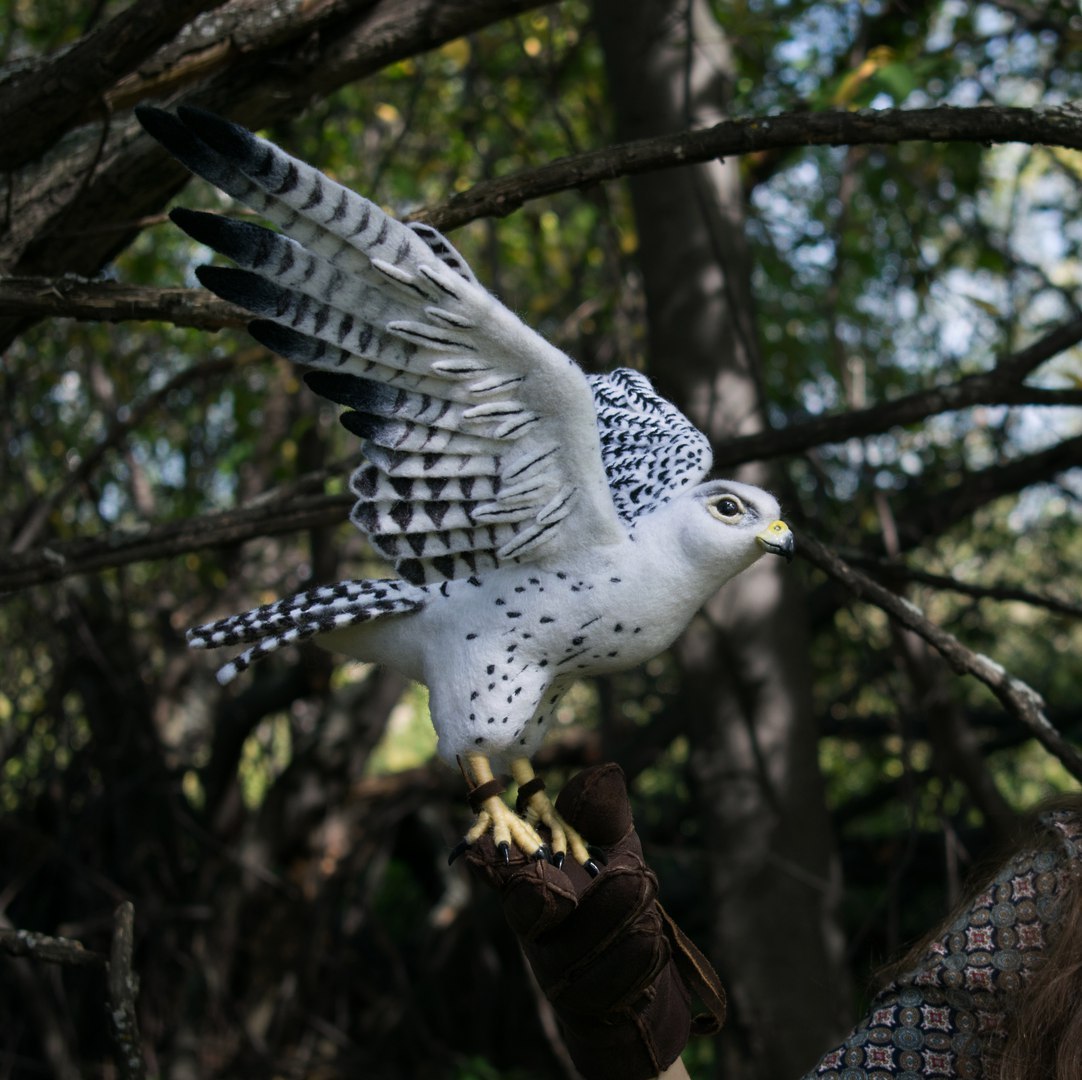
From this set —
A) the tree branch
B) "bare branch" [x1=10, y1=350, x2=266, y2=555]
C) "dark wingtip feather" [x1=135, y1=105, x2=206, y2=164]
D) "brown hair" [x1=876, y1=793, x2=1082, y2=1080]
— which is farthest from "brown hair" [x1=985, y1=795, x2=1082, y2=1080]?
"bare branch" [x1=10, y1=350, x2=266, y2=555]

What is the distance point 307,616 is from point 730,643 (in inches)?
76.2

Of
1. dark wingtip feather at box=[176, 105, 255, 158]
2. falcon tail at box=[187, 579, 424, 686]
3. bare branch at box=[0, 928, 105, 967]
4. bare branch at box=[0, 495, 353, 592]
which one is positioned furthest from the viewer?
bare branch at box=[0, 495, 353, 592]

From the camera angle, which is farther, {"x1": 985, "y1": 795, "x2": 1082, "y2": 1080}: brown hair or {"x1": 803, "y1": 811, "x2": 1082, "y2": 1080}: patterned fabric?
{"x1": 803, "y1": 811, "x2": 1082, "y2": 1080}: patterned fabric

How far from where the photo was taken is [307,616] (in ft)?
4.66

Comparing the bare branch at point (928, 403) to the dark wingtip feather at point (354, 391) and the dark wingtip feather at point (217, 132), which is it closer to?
the dark wingtip feather at point (354, 391)

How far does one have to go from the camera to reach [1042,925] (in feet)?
5.09

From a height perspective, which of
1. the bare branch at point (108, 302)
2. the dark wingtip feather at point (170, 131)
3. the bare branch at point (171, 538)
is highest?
the dark wingtip feather at point (170, 131)

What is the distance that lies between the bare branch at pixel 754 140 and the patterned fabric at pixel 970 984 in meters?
0.98

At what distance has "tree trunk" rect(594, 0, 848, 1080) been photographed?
122 inches

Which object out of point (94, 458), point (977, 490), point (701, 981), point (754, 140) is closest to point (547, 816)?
point (701, 981)

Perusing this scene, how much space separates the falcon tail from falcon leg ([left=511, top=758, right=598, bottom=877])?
0.86 ft

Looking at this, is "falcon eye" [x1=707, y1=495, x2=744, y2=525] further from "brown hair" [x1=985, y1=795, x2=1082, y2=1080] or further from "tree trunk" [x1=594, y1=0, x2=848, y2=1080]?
"tree trunk" [x1=594, y1=0, x2=848, y2=1080]

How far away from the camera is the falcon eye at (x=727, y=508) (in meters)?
1.37

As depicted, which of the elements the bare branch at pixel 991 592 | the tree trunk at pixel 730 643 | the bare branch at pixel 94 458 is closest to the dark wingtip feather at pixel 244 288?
the bare branch at pixel 991 592
